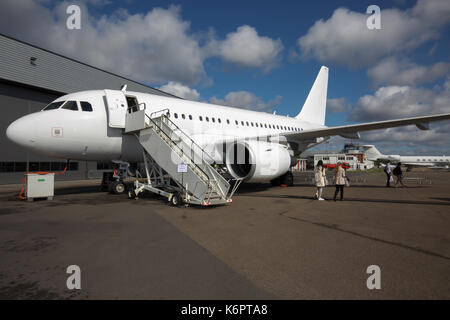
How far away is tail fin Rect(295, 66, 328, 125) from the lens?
2277 centimetres

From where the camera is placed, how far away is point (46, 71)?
68.2 ft

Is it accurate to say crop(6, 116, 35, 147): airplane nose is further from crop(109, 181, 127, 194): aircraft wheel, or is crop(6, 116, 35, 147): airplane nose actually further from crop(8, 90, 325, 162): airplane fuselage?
crop(109, 181, 127, 194): aircraft wheel

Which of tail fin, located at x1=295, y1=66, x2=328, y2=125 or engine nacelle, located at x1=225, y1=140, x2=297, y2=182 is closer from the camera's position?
engine nacelle, located at x1=225, y1=140, x2=297, y2=182

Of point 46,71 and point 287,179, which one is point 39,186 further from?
point 46,71

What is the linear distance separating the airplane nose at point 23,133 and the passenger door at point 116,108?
2.48 meters

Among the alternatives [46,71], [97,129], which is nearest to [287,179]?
[97,129]

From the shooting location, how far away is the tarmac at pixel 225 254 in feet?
9.66

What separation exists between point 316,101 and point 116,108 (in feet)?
61.0

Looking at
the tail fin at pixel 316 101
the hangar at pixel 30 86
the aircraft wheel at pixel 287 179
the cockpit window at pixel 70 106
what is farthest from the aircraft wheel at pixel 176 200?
the tail fin at pixel 316 101

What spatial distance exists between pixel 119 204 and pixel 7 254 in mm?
4745

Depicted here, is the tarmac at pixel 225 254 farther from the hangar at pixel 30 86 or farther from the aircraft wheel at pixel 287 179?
the hangar at pixel 30 86

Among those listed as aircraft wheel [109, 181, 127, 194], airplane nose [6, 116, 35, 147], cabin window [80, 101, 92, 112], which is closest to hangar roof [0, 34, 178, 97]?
airplane nose [6, 116, 35, 147]
